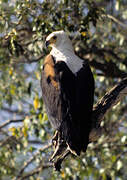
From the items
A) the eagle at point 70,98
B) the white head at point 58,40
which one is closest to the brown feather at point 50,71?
the eagle at point 70,98

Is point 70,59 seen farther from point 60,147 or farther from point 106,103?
point 60,147

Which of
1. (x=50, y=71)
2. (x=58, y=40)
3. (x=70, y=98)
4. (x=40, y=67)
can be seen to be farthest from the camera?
(x=40, y=67)

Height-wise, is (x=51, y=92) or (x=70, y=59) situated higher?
(x=70, y=59)

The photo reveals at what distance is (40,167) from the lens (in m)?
6.02

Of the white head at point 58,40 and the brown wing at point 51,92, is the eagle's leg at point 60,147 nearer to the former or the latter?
the brown wing at point 51,92

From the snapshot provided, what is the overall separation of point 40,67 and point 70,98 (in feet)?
5.34

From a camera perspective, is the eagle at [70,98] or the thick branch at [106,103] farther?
the thick branch at [106,103]

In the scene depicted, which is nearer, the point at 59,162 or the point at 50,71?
the point at 59,162

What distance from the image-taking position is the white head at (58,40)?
457cm

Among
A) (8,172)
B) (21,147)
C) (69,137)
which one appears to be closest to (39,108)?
(21,147)

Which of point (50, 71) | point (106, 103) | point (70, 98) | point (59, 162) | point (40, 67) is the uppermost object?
point (50, 71)

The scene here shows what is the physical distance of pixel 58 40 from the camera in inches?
180

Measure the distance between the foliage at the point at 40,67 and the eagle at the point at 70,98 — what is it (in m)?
0.73

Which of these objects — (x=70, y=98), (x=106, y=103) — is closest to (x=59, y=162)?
(x=70, y=98)
